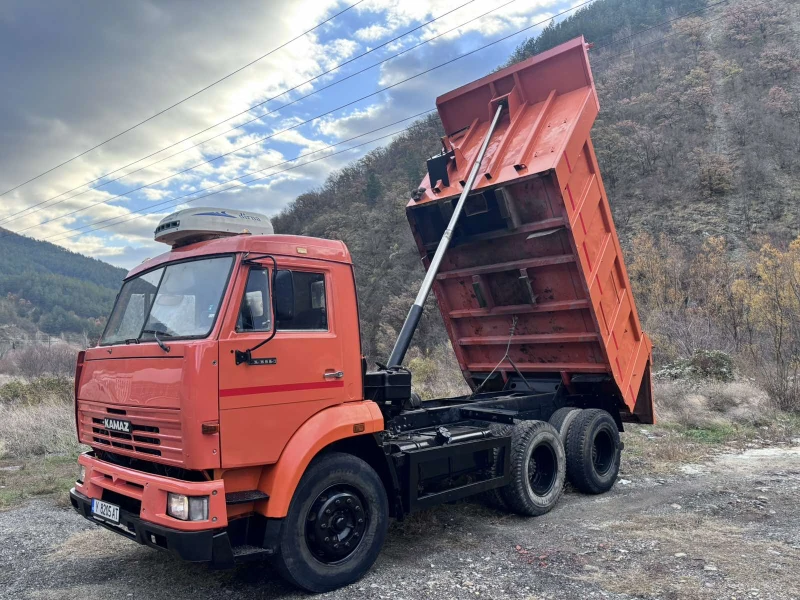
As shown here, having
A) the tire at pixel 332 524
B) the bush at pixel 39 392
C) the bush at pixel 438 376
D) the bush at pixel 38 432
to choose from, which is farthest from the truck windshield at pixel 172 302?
the bush at pixel 39 392

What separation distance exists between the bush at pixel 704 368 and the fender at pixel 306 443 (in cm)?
1080

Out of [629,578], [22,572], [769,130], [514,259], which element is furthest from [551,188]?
[769,130]

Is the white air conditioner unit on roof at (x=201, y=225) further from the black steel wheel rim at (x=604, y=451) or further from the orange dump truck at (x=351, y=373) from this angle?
the black steel wheel rim at (x=604, y=451)

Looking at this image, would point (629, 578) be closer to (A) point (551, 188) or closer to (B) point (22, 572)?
(A) point (551, 188)

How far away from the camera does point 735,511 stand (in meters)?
5.48

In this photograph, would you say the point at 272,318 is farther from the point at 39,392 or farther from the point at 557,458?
the point at 39,392

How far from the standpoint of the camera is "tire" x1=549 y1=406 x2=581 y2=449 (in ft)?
20.6

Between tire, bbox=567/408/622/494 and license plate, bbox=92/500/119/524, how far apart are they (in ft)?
14.4

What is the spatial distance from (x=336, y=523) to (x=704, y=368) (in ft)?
38.4

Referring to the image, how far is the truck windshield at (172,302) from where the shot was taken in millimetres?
3836

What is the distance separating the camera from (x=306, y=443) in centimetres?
387

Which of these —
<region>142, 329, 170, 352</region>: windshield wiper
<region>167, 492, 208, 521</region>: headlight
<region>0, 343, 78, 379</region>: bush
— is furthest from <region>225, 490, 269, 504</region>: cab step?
<region>0, 343, 78, 379</region>: bush

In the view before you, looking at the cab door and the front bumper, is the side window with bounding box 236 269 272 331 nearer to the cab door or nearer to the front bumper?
the cab door

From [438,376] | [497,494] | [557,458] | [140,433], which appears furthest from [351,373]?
[438,376]
